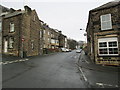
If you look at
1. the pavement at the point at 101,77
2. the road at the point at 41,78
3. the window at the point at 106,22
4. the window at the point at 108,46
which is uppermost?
the window at the point at 106,22

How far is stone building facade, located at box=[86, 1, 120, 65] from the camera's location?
34.3 feet

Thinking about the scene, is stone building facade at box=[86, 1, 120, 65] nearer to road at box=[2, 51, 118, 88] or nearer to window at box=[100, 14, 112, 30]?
window at box=[100, 14, 112, 30]

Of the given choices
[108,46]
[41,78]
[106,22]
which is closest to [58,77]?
[41,78]

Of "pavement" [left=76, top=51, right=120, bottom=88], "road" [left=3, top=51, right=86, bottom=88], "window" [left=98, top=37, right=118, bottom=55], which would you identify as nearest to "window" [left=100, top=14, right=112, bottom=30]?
"window" [left=98, top=37, right=118, bottom=55]

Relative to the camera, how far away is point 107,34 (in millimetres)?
10883

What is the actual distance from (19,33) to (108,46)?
16119 mm

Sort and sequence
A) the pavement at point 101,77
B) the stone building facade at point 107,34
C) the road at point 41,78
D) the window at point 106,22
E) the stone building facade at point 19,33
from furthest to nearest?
the stone building facade at point 19,33
the window at point 106,22
the stone building facade at point 107,34
the pavement at point 101,77
the road at point 41,78

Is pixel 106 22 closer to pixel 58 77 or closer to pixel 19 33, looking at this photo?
pixel 58 77

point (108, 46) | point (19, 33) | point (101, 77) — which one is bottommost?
point (101, 77)

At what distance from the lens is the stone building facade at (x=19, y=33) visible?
18.0 meters

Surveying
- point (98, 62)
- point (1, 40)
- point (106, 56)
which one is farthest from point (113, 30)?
point (1, 40)

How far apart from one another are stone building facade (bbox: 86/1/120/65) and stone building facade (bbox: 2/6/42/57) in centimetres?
1325

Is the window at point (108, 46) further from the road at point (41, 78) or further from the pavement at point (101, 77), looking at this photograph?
the road at point (41, 78)

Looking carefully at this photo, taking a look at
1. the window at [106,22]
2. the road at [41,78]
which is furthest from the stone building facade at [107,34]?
the road at [41,78]
